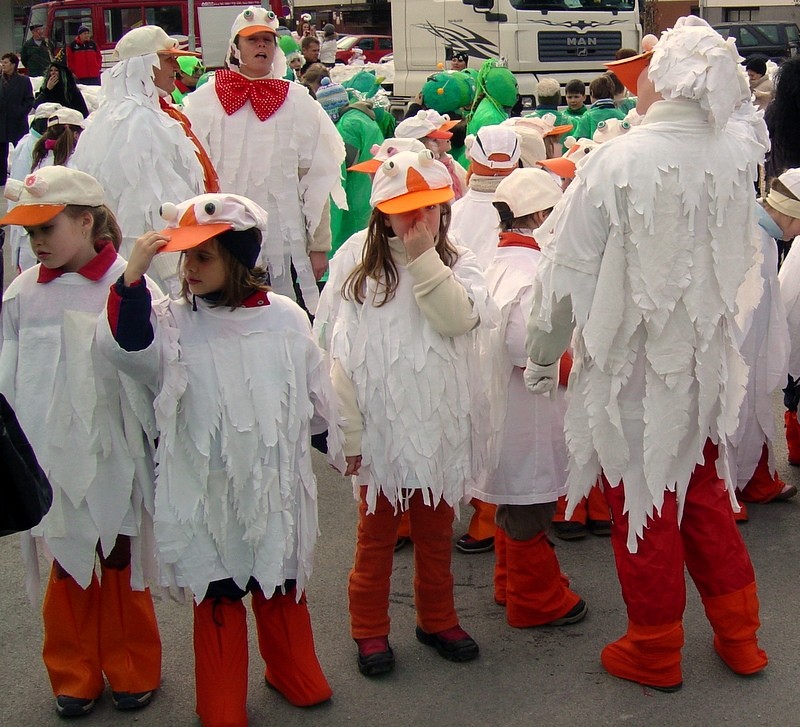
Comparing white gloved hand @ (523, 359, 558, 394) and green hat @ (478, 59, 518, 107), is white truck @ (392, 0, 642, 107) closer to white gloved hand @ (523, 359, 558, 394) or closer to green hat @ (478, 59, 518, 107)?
green hat @ (478, 59, 518, 107)

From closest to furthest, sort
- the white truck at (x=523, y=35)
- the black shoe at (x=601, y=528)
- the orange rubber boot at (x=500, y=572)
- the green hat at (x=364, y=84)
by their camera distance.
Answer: the orange rubber boot at (x=500, y=572), the black shoe at (x=601, y=528), the green hat at (x=364, y=84), the white truck at (x=523, y=35)

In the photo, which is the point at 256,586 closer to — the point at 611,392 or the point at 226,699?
the point at 226,699

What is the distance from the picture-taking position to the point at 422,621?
3.80 m

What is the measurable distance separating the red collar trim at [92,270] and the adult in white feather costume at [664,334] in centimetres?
131

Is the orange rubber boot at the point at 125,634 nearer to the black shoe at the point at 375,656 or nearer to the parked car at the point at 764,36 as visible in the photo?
the black shoe at the point at 375,656

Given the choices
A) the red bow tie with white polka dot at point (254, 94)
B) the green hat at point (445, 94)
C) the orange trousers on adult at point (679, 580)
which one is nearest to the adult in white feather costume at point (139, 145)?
the red bow tie with white polka dot at point (254, 94)

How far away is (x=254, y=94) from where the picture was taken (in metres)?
5.73

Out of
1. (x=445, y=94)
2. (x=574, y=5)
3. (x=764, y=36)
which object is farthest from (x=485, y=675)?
(x=764, y=36)

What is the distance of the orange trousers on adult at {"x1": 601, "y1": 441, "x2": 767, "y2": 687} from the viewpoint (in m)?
3.43

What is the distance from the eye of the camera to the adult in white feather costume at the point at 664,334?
3.25 m

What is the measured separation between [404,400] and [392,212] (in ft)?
1.93

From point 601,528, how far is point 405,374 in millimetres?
1638

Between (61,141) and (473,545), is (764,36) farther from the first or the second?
(473,545)

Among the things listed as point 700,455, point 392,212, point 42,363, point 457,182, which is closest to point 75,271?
point 42,363
